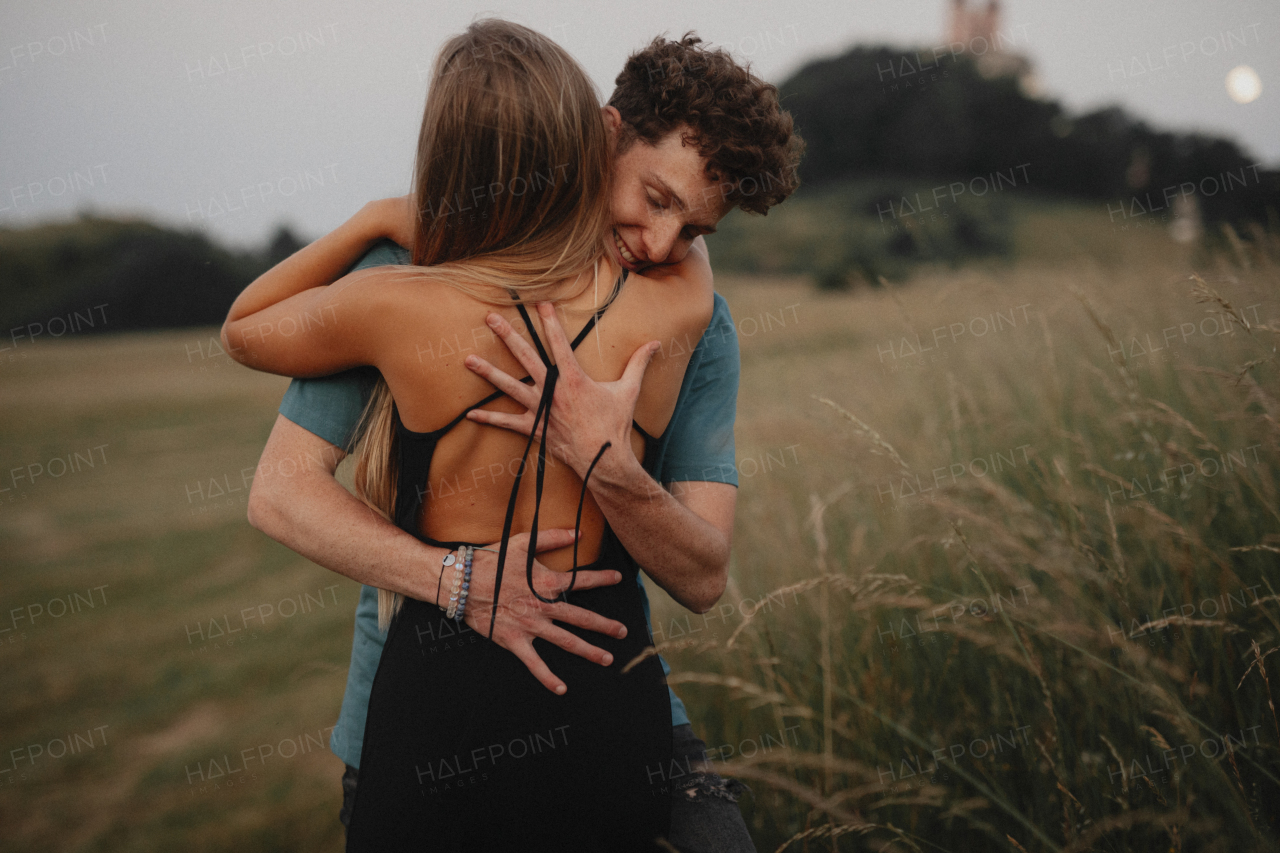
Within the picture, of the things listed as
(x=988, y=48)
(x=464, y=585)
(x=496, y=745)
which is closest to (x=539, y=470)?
(x=464, y=585)

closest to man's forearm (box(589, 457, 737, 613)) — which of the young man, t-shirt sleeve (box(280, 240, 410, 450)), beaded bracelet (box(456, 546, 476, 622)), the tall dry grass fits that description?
the young man

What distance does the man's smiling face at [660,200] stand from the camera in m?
1.54

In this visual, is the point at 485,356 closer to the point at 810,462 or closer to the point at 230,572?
the point at 810,462

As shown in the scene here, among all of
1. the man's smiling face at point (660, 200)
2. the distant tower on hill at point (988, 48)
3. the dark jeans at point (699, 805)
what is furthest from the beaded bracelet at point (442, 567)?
the distant tower on hill at point (988, 48)

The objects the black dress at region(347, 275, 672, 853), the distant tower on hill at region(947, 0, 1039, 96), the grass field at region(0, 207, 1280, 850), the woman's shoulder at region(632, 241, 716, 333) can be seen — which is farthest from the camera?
the distant tower on hill at region(947, 0, 1039, 96)

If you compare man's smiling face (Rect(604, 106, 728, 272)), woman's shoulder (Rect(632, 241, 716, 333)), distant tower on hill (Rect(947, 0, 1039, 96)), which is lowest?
woman's shoulder (Rect(632, 241, 716, 333))

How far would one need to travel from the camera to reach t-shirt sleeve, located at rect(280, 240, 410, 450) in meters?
1.48

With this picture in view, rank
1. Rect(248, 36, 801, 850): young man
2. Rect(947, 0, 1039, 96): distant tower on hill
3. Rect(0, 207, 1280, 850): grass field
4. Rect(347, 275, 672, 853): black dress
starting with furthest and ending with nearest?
Rect(947, 0, 1039, 96): distant tower on hill < Rect(0, 207, 1280, 850): grass field < Rect(248, 36, 801, 850): young man < Rect(347, 275, 672, 853): black dress

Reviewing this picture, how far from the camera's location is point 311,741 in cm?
428

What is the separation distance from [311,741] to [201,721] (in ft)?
3.24

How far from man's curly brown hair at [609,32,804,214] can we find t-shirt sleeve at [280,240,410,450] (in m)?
0.80

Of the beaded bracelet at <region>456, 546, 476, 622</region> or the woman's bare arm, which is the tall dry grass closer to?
the beaded bracelet at <region>456, 546, 476, 622</region>

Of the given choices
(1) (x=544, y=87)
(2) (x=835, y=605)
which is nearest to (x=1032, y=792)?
(2) (x=835, y=605)

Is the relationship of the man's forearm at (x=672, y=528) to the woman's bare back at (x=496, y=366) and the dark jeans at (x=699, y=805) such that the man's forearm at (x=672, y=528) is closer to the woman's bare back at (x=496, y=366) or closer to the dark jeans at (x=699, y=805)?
the woman's bare back at (x=496, y=366)
